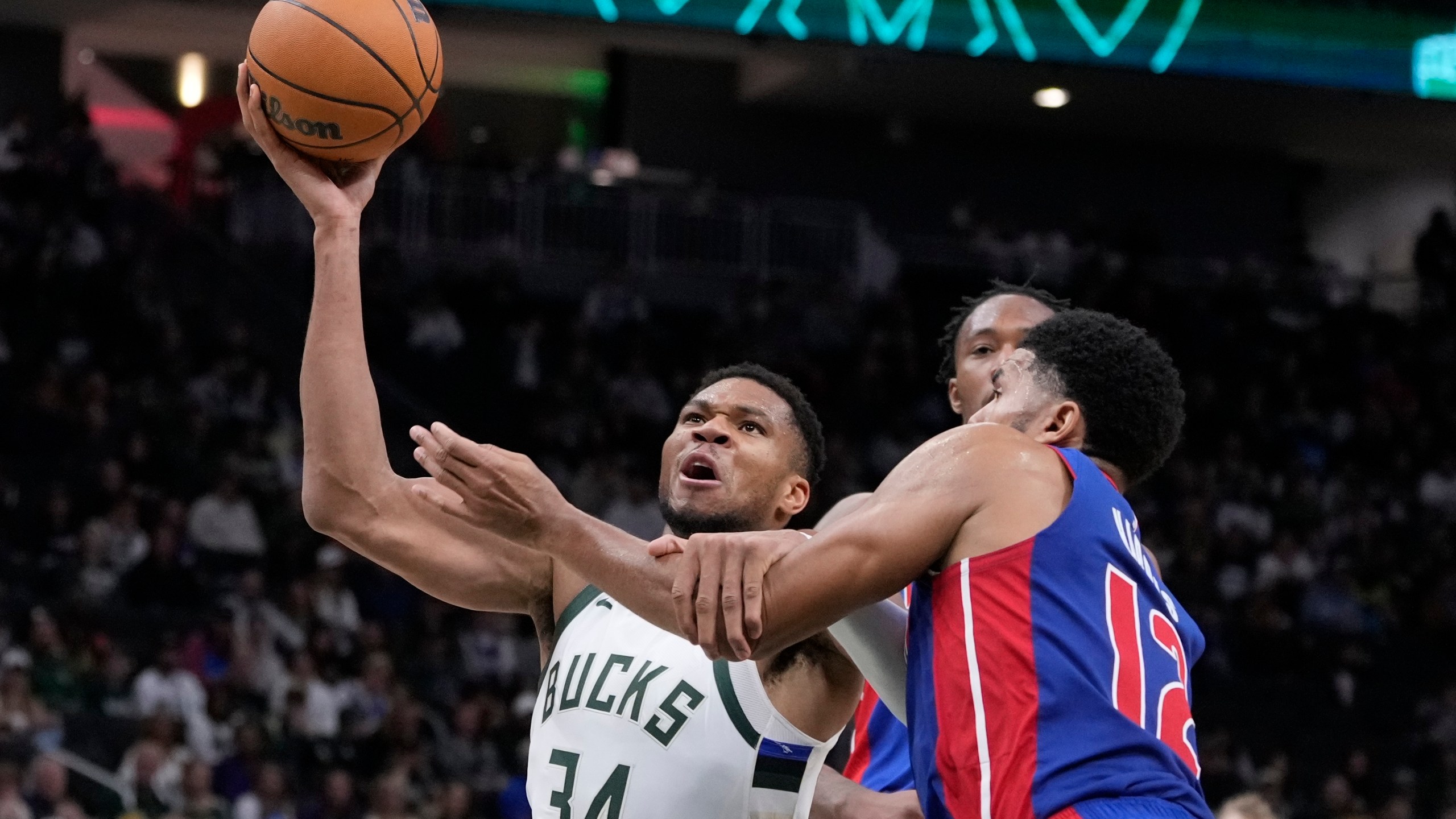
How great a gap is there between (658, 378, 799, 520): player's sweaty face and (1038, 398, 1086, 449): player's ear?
1.01 m

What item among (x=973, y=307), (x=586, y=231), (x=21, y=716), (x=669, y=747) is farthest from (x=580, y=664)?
(x=586, y=231)

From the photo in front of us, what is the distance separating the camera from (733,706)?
3.53 m

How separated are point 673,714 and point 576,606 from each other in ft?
1.23

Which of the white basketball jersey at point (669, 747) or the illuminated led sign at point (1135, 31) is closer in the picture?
the white basketball jersey at point (669, 747)

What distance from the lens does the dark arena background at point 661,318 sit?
11.0 m

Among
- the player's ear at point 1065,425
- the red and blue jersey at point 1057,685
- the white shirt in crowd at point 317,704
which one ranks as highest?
the player's ear at point 1065,425

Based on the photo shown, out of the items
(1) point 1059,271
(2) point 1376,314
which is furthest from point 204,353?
(2) point 1376,314

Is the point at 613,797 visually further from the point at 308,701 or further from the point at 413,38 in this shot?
the point at 308,701

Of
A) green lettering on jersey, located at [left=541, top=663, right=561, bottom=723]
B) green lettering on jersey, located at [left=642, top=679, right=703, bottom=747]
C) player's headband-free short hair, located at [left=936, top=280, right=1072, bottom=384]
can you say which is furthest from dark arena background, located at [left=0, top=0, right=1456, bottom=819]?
green lettering on jersey, located at [left=642, top=679, right=703, bottom=747]

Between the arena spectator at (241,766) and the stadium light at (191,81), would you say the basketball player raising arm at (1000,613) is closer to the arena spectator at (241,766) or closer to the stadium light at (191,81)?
the arena spectator at (241,766)

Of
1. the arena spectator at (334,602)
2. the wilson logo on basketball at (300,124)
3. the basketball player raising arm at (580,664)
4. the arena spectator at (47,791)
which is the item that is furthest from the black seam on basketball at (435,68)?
the arena spectator at (334,602)

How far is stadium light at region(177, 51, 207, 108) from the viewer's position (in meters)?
20.5

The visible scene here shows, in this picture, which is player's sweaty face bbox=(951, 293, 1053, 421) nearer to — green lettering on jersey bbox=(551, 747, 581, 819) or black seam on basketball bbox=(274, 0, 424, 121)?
green lettering on jersey bbox=(551, 747, 581, 819)

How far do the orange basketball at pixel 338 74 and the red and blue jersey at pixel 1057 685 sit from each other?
1609 millimetres
